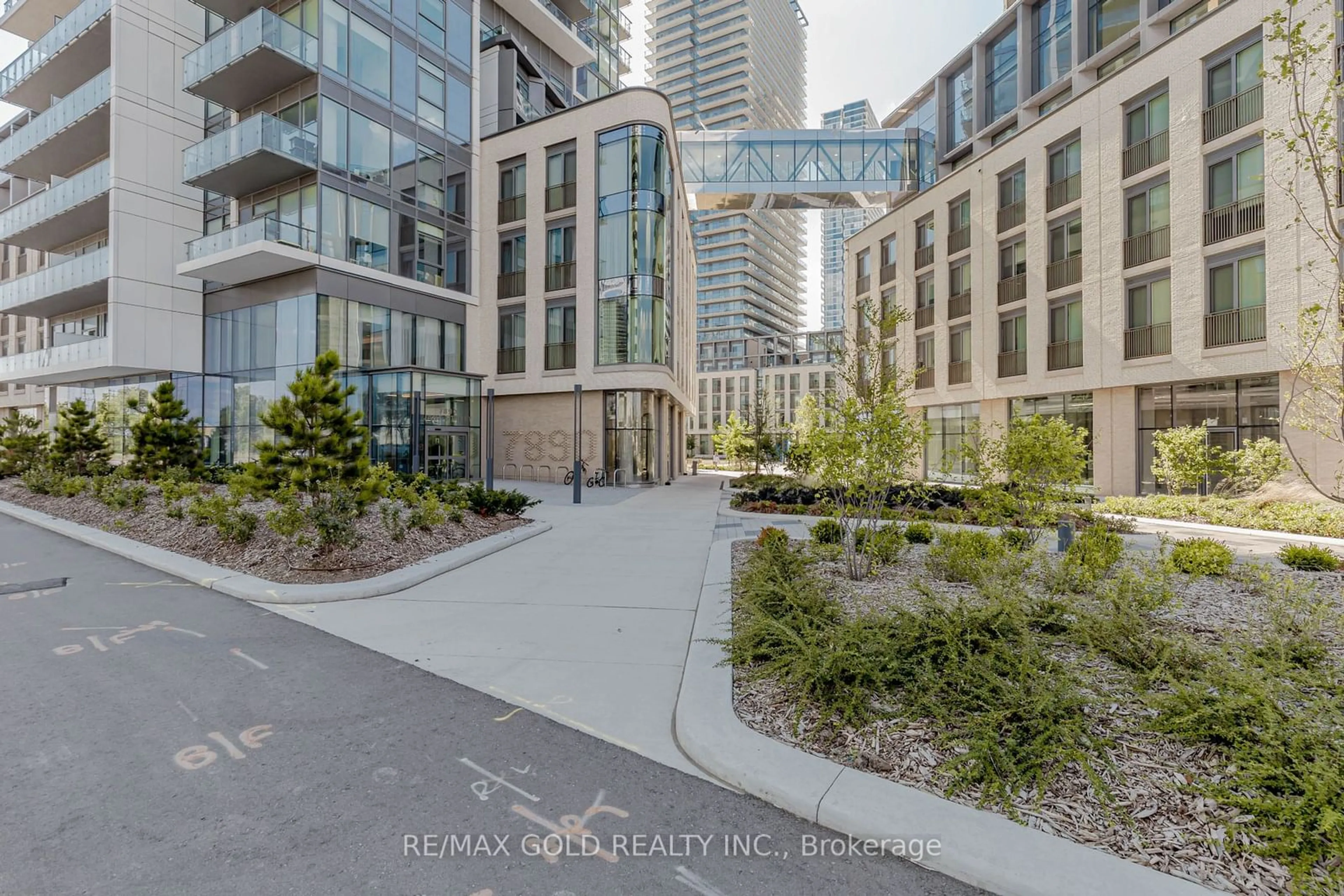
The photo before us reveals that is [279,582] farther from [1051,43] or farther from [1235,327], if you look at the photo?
[1051,43]

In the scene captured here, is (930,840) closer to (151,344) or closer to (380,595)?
(380,595)

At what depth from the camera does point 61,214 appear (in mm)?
26266

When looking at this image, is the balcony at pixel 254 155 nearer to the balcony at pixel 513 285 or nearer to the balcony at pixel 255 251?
the balcony at pixel 255 251

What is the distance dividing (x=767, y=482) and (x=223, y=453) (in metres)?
23.2

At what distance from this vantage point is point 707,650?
5.66 metres

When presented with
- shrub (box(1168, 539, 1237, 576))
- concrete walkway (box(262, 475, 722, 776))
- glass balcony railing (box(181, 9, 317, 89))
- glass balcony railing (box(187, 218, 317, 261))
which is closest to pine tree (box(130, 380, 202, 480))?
glass balcony railing (box(187, 218, 317, 261))

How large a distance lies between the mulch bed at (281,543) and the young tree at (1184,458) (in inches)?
731

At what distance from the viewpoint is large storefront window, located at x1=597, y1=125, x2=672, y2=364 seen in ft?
89.6

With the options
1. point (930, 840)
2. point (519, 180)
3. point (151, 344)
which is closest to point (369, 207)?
point (519, 180)

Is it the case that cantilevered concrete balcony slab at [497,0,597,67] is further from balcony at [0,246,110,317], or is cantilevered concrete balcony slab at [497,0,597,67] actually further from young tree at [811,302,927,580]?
young tree at [811,302,927,580]

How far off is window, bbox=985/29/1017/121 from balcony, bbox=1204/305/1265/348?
717 inches

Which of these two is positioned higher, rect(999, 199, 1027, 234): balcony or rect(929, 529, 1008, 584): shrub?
rect(999, 199, 1027, 234): balcony

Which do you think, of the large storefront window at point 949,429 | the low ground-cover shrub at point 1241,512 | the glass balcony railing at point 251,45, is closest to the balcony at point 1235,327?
the low ground-cover shrub at point 1241,512

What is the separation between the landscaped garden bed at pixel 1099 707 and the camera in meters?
2.84
